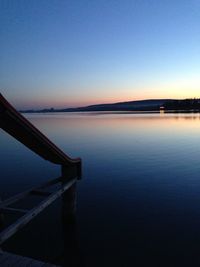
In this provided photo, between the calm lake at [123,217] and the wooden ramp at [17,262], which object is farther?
the calm lake at [123,217]

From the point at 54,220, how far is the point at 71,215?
0.79 m

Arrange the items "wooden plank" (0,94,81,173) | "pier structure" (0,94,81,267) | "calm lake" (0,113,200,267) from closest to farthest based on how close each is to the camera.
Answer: "wooden plank" (0,94,81,173), "pier structure" (0,94,81,267), "calm lake" (0,113,200,267)

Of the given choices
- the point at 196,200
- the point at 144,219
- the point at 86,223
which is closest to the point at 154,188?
the point at 196,200

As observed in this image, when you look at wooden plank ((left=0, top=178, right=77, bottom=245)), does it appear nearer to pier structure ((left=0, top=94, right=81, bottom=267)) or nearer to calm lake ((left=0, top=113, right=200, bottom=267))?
pier structure ((left=0, top=94, right=81, bottom=267))

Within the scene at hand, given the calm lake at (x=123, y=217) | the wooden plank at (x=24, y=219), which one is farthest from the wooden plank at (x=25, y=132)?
the calm lake at (x=123, y=217)

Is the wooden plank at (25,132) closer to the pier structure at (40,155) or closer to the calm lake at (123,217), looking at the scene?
the pier structure at (40,155)

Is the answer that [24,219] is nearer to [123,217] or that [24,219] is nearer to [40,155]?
[40,155]

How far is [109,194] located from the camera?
552 inches

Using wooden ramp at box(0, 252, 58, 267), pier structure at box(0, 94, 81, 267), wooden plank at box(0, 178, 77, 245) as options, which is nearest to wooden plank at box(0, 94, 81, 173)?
pier structure at box(0, 94, 81, 267)

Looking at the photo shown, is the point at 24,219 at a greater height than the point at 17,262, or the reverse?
the point at 24,219

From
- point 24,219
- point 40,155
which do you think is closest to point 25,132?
point 40,155

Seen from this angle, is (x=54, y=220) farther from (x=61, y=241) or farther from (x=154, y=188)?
(x=154, y=188)

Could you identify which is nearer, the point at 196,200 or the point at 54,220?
the point at 54,220

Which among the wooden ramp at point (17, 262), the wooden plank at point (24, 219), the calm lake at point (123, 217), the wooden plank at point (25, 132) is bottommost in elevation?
the calm lake at point (123, 217)
